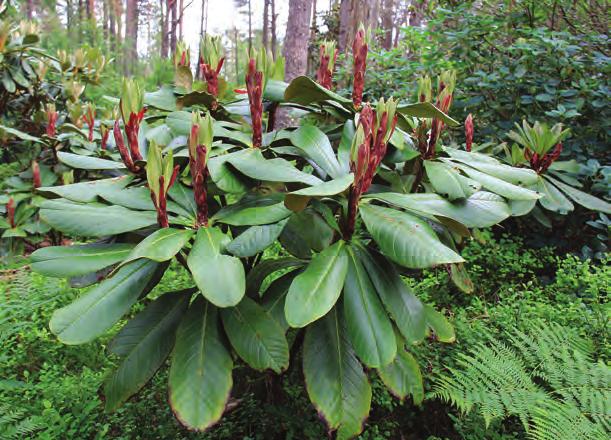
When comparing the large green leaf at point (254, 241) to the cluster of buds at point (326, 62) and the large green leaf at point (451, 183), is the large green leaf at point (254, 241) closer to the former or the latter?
the large green leaf at point (451, 183)

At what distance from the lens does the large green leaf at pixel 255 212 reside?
1.10 m

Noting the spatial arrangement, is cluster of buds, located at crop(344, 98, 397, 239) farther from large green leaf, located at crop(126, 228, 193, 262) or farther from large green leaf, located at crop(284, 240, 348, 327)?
large green leaf, located at crop(126, 228, 193, 262)

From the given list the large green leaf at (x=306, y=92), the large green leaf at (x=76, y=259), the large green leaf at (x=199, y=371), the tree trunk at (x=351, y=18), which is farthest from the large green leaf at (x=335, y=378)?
the tree trunk at (x=351, y=18)

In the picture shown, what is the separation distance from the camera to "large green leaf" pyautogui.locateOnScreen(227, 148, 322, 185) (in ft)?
3.68

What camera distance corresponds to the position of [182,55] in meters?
1.67

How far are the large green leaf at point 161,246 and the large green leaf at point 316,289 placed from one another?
0.28 meters

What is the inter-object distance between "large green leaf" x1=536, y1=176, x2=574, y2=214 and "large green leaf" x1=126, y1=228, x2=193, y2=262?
5.59 feet

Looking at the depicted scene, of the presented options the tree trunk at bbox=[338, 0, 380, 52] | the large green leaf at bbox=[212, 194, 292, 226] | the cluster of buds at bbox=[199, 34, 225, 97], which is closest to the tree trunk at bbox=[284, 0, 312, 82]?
the tree trunk at bbox=[338, 0, 380, 52]

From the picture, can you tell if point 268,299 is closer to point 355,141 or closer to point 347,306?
point 347,306

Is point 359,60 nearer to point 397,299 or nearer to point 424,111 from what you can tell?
point 424,111

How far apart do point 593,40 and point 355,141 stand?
9.52 ft

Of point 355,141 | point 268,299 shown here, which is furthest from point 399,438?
point 355,141

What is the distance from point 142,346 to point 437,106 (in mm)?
1245

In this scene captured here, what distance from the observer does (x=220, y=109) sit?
1.61 meters
